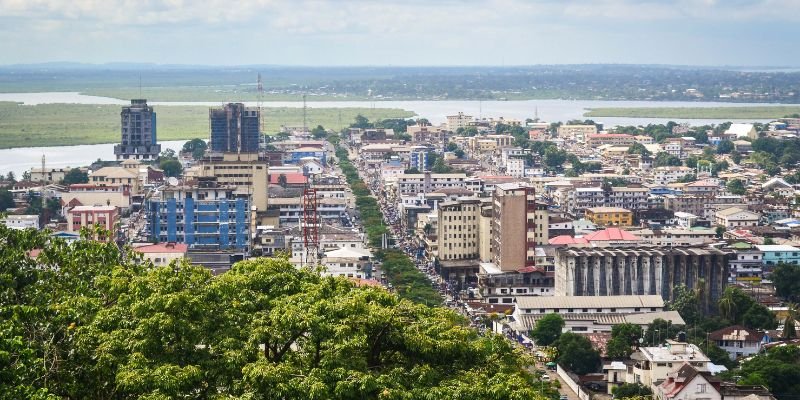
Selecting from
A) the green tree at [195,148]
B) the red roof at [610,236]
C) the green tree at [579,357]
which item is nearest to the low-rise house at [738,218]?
the red roof at [610,236]

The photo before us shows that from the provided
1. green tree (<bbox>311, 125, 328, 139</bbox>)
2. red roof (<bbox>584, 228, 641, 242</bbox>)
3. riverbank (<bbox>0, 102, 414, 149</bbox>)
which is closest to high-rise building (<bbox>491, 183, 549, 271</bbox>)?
red roof (<bbox>584, 228, 641, 242</bbox>)

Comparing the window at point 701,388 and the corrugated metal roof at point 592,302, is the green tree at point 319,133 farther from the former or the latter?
the window at point 701,388

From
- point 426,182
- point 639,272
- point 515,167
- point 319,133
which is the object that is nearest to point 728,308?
point 639,272

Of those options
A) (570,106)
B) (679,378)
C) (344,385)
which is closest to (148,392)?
(344,385)

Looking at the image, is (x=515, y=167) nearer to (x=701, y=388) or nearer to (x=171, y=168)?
(x=171, y=168)

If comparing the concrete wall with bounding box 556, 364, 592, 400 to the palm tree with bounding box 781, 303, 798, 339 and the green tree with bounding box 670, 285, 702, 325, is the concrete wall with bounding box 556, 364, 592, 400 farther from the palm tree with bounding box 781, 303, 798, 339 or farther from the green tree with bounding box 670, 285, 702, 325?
the palm tree with bounding box 781, 303, 798, 339

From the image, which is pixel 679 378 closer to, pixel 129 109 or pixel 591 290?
pixel 591 290

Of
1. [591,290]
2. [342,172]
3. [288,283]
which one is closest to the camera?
[288,283]
